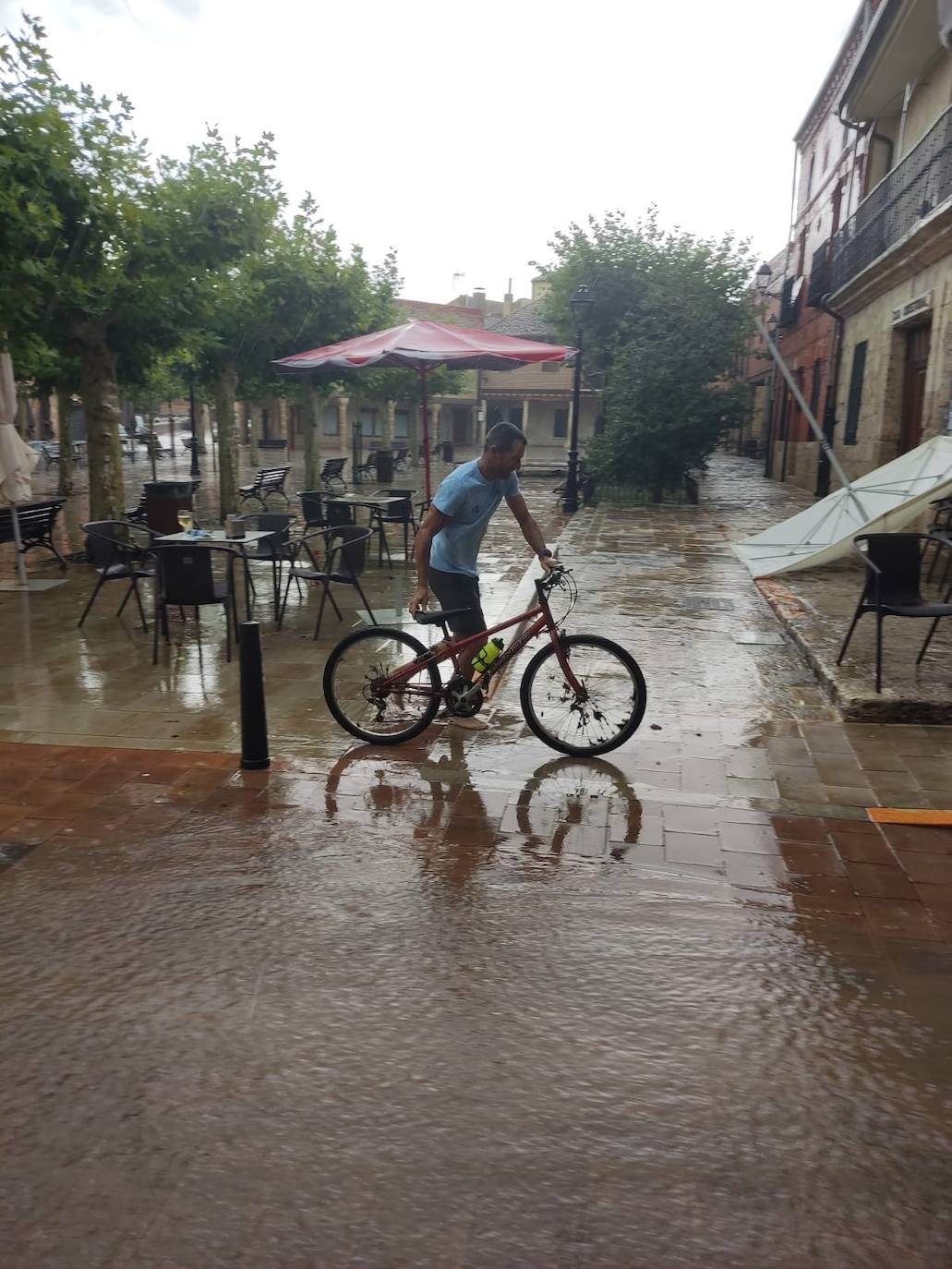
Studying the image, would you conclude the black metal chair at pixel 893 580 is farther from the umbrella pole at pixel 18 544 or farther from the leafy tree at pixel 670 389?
the leafy tree at pixel 670 389

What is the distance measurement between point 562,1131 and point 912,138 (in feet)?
58.7

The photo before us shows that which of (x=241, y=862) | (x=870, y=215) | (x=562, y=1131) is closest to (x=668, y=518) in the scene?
(x=870, y=215)

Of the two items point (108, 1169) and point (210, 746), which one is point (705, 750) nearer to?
point (210, 746)

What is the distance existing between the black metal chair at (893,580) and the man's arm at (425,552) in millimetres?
2662

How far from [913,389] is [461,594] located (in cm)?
1227

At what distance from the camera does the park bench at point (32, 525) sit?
1020cm

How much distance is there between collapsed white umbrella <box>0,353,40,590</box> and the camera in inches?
357

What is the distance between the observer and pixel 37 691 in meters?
6.20

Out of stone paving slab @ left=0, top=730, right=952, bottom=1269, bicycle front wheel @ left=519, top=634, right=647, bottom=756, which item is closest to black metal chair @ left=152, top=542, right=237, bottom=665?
stone paving slab @ left=0, top=730, right=952, bottom=1269

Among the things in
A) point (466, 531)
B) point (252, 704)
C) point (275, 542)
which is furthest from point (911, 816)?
point (275, 542)

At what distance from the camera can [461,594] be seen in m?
→ 5.45

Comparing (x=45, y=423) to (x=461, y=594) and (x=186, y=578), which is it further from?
(x=461, y=594)

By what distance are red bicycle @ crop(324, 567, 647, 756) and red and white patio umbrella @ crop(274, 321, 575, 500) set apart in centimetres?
524

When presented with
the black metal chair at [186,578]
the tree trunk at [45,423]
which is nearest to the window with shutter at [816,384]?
the black metal chair at [186,578]
